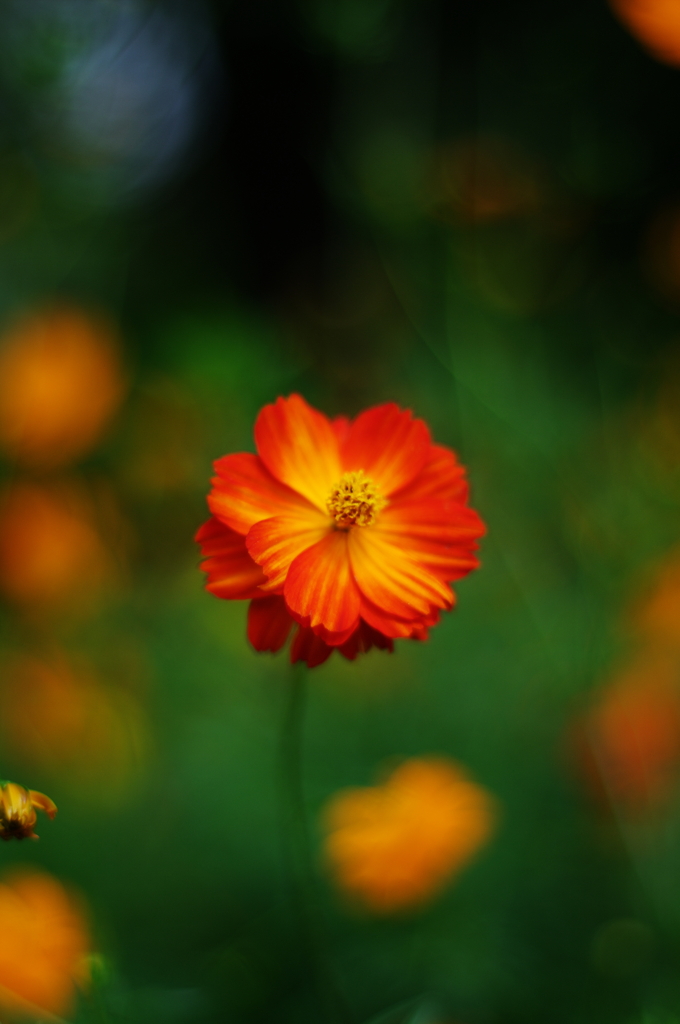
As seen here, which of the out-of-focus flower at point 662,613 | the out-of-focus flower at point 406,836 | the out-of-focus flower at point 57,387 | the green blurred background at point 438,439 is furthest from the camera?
the out-of-focus flower at point 57,387

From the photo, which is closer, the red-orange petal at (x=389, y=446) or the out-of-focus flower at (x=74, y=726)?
the red-orange petal at (x=389, y=446)

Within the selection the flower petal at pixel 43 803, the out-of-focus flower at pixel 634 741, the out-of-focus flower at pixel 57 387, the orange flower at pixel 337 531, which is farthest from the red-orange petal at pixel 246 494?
the out-of-focus flower at pixel 57 387

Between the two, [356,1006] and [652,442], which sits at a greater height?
[652,442]

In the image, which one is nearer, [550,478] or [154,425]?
[550,478]

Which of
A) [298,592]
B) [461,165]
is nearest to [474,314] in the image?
[461,165]

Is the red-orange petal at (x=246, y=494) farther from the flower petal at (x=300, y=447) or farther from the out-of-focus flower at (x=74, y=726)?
the out-of-focus flower at (x=74, y=726)

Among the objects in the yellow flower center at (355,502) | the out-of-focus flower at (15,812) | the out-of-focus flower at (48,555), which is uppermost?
the yellow flower center at (355,502)

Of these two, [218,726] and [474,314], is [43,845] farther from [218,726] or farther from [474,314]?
[474,314]

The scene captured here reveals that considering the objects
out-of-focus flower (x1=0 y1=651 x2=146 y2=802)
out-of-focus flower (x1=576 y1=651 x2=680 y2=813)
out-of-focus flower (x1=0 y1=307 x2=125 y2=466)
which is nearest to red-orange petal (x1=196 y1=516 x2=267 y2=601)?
out-of-focus flower (x1=576 y1=651 x2=680 y2=813)
